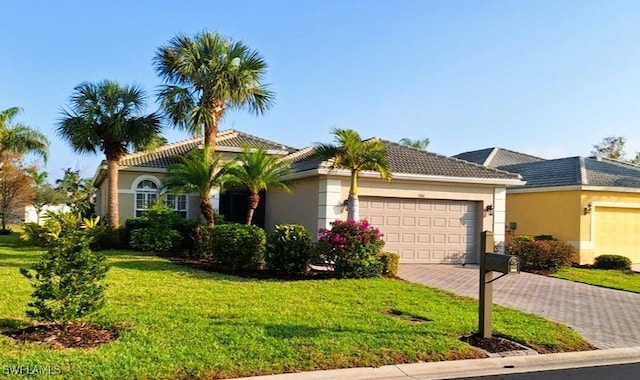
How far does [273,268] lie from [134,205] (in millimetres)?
11671

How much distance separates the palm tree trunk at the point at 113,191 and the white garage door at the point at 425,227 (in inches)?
405

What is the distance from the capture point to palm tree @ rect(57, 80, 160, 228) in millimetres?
18844

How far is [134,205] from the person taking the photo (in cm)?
2238

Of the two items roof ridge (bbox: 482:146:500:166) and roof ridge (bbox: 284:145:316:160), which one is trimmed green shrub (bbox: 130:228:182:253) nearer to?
roof ridge (bbox: 284:145:316:160)

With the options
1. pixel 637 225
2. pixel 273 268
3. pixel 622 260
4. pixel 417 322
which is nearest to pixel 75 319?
pixel 417 322

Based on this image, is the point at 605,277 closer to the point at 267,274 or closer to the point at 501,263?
the point at 267,274

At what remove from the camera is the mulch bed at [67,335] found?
6.17 m

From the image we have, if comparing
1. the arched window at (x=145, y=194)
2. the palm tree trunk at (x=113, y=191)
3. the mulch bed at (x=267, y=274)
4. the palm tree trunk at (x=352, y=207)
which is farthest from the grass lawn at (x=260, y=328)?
the arched window at (x=145, y=194)

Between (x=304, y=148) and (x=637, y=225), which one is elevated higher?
(x=304, y=148)

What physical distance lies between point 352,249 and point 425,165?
6382mm

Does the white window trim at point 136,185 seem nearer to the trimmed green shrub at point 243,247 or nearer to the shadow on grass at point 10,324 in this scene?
the trimmed green shrub at point 243,247

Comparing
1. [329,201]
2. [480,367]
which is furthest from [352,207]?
[480,367]

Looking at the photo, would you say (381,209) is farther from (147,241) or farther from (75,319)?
(75,319)

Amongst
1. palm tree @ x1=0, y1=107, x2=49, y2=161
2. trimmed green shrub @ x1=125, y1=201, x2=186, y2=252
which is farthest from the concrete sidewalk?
palm tree @ x1=0, y1=107, x2=49, y2=161
